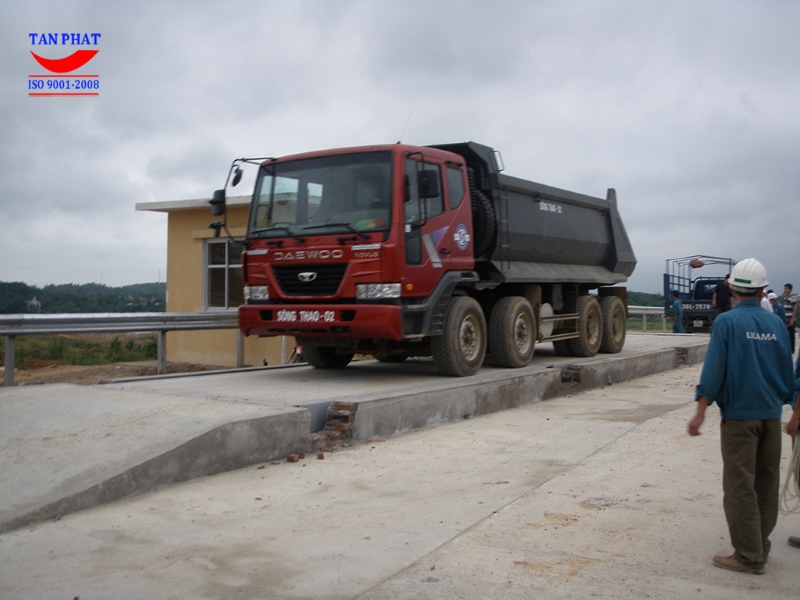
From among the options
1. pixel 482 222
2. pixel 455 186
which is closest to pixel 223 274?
pixel 482 222

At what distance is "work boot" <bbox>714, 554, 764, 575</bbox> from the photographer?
13.6ft

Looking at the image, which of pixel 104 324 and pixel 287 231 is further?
pixel 104 324

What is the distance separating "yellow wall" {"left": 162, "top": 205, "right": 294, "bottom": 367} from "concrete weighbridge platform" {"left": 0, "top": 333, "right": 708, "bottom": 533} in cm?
618

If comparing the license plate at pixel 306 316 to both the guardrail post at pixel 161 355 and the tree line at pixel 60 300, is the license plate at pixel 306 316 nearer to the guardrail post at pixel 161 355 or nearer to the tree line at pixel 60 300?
the guardrail post at pixel 161 355

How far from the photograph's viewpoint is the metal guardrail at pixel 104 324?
8.66 meters

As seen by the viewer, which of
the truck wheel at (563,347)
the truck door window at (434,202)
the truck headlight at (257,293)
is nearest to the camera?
the truck door window at (434,202)

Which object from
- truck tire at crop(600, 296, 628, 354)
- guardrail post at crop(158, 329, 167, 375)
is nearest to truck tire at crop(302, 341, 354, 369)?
guardrail post at crop(158, 329, 167, 375)

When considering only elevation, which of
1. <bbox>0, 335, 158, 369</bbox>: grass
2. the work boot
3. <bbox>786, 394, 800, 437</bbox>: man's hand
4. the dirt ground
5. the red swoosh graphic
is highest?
the red swoosh graphic

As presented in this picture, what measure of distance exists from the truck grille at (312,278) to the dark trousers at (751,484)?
5415 mm

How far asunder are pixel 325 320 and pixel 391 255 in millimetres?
1071

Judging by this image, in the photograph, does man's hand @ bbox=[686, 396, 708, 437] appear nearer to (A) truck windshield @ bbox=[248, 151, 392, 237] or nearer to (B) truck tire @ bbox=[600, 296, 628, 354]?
(A) truck windshield @ bbox=[248, 151, 392, 237]

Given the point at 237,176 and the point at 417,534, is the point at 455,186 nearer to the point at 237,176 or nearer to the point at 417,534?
the point at 237,176

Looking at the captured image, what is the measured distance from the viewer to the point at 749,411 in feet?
13.8

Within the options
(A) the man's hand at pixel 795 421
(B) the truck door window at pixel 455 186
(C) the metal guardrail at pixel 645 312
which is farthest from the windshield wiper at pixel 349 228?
(C) the metal guardrail at pixel 645 312
